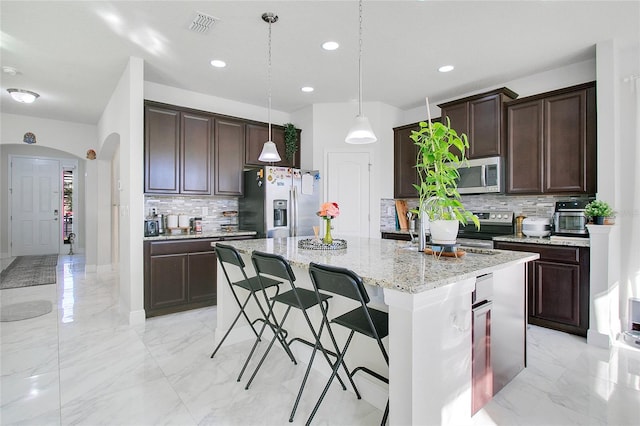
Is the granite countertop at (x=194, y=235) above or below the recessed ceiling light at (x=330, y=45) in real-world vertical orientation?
below

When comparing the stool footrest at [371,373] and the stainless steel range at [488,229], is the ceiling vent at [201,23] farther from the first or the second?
the stainless steel range at [488,229]

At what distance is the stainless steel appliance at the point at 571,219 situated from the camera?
314cm

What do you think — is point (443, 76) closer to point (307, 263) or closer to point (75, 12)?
point (307, 263)

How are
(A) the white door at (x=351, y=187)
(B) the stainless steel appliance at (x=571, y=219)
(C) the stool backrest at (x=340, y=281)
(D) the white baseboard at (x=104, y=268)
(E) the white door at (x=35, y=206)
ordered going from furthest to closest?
1. (E) the white door at (x=35, y=206)
2. (D) the white baseboard at (x=104, y=268)
3. (A) the white door at (x=351, y=187)
4. (B) the stainless steel appliance at (x=571, y=219)
5. (C) the stool backrest at (x=340, y=281)

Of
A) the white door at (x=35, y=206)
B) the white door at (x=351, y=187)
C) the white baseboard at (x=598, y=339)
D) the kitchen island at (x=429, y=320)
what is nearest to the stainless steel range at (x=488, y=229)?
the white baseboard at (x=598, y=339)

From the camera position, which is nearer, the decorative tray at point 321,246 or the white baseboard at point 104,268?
the decorative tray at point 321,246

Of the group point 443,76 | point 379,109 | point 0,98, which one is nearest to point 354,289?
point 443,76

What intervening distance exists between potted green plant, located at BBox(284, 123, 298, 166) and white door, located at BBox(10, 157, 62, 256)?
670cm

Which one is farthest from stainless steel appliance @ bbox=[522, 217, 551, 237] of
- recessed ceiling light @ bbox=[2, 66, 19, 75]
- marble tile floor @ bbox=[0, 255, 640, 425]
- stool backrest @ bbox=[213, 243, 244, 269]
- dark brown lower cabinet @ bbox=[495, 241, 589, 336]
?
recessed ceiling light @ bbox=[2, 66, 19, 75]

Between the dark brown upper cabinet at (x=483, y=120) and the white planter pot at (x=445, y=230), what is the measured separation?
2.31 m

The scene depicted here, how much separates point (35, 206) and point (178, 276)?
6.69 m

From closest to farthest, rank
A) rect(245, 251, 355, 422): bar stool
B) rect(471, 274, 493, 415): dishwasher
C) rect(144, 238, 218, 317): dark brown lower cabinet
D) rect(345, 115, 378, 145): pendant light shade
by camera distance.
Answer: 1. rect(471, 274, 493, 415): dishwasher
2. rect(245, 251, 355, 422): bar stool
3. rect(345, 115, 378, 145): pendant light shade
4. rect(144, 238, 218, 317): dark brown lower cabinet

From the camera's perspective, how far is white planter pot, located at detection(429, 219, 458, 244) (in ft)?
6.53

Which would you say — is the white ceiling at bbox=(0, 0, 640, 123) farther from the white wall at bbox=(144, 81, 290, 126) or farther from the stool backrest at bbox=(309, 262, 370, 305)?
the stool backrest at bbox=(309, 262, 370, 305)
